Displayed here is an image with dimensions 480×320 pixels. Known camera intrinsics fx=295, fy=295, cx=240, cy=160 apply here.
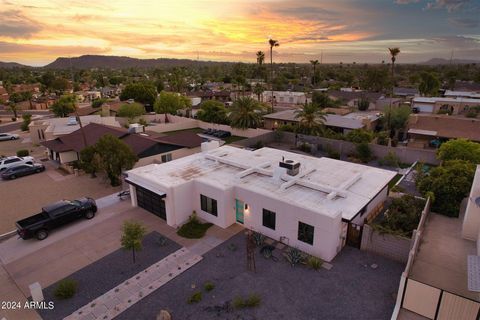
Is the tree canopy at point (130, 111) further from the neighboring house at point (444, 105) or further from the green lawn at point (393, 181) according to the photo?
the neighboring house at point (444, 105)

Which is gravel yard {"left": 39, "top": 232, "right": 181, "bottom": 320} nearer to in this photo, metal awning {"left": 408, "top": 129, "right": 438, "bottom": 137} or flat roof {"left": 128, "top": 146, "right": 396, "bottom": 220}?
flat roof {"left": 128, "top": 146, "right": 396, "bottom": 220}

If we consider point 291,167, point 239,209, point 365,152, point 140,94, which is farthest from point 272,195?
point 140,94

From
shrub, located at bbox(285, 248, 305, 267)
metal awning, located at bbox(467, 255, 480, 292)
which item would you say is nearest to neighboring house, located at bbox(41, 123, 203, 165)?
shrub, located at bbox(285, 248, 305, 267)

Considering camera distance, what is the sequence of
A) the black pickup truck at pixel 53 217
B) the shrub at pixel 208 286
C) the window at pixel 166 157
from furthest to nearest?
the window at pixel 166 157 < the black pickup truck at pixel 53 217 < the shrub at pixel 208 286

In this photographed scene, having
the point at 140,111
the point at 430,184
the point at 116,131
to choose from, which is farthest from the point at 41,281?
the point at 140,111

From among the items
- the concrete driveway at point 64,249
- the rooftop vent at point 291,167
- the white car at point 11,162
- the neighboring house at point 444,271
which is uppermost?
the rooftop vent at point 291,167

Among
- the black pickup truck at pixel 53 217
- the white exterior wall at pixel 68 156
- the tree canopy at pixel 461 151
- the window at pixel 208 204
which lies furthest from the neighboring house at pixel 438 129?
the white exterior wall at pixel 68 156

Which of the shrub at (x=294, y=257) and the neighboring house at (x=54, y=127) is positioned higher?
the neighboring house at (x=54, y=127)

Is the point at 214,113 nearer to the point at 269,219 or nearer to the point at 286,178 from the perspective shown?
the point at 286,178
